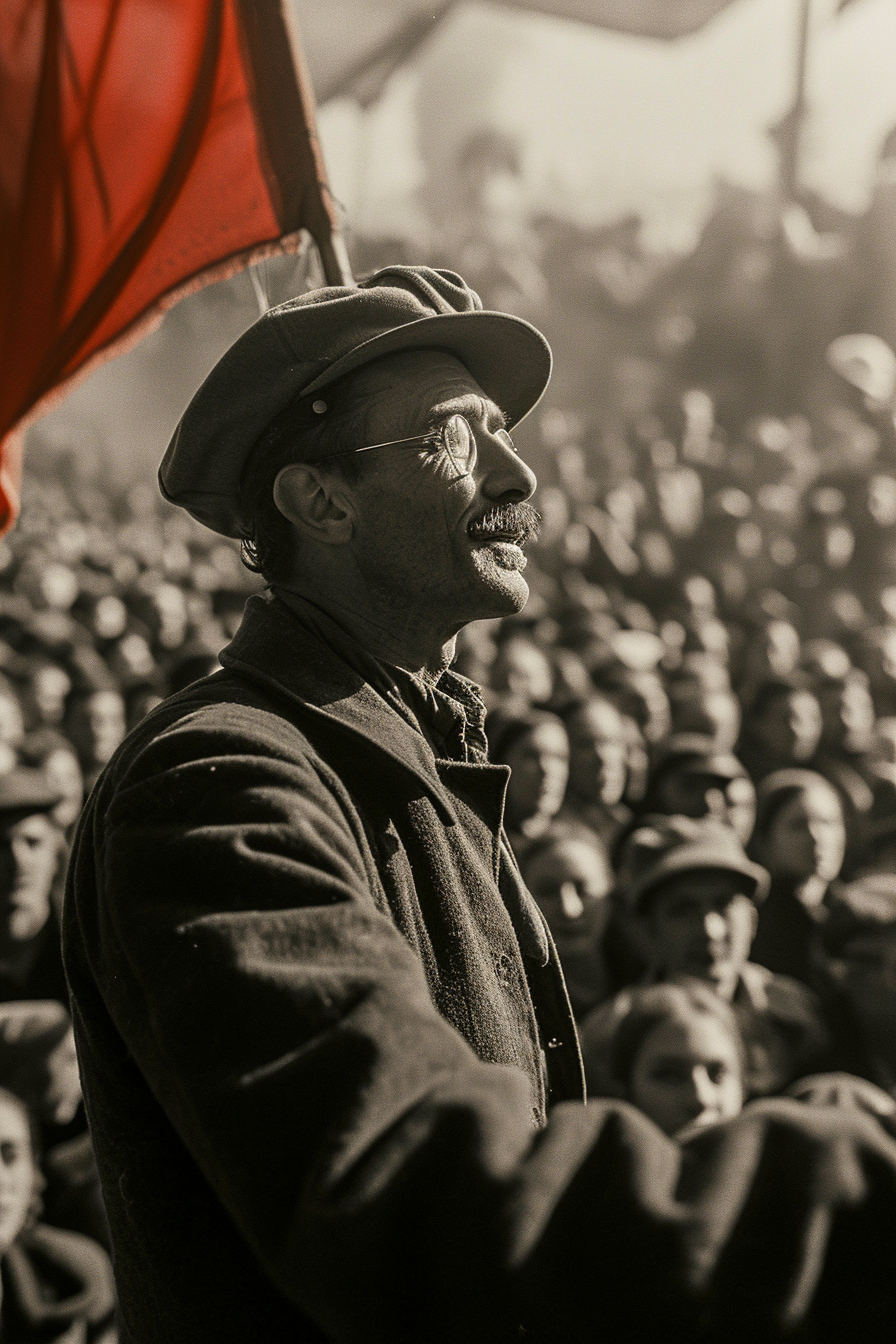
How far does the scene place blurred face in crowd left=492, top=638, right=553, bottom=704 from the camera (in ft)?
21.7

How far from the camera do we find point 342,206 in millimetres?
3014

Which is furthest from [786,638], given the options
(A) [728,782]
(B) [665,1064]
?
(B) [665,1064]

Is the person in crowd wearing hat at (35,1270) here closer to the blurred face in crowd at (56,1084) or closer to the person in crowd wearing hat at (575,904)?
the blurred face in crowd at (56,1084)

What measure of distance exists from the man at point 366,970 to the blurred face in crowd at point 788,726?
14.4 feet

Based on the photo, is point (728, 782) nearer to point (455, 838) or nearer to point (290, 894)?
point (455, 838)

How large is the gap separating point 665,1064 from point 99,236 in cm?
237

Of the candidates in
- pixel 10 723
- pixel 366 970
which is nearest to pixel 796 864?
pixel 10 723

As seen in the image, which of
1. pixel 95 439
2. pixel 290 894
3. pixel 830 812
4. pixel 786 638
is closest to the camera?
pixel 290 894

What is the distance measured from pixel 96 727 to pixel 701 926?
9.97ft

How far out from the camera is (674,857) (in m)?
4.01

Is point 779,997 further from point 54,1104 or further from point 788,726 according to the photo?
point 788,726

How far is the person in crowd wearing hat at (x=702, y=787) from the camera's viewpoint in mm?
5105

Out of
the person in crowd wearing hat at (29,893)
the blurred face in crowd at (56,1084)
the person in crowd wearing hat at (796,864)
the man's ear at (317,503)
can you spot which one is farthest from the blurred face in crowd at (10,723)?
the man's ear at (317,503)

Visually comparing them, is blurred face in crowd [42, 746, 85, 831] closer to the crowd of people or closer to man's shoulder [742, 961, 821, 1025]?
the crowd of people
